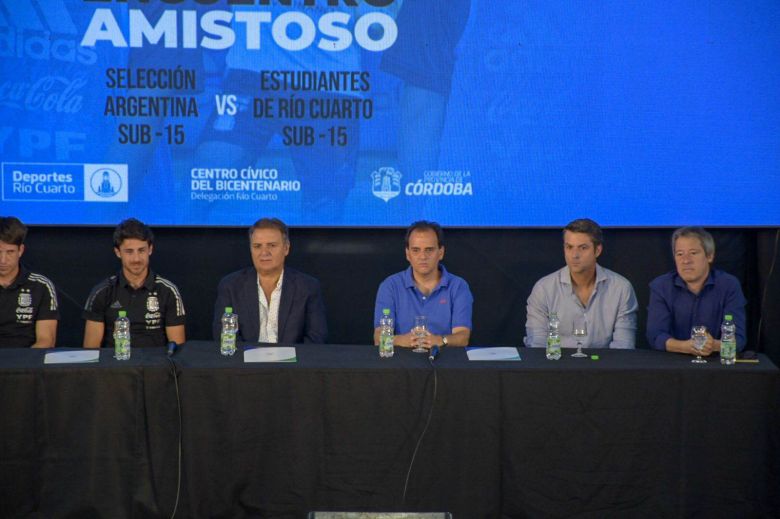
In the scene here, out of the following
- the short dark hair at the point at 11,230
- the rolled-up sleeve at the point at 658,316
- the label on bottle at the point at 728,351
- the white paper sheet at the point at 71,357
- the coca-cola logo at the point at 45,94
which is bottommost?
the white paper sheet at the point at 71,357

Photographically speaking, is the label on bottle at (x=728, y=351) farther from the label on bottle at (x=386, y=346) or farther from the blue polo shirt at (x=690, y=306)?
the label on bottle at (x=386, y=346)

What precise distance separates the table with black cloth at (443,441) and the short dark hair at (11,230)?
870mm

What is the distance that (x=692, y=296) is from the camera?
3.52m

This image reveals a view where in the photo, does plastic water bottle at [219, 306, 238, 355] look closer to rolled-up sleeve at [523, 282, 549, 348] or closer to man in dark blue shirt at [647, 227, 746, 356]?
rolled-up sleeve at [523, 282, 549, 348]

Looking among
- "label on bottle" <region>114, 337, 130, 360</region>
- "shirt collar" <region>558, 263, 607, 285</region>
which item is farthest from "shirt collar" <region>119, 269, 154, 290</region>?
"shirt collar" <region>558, 263, 607, 285</region>

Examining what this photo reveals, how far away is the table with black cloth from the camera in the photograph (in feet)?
9.40

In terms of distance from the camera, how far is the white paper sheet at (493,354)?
3023 mm

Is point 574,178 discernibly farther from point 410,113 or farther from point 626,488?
point 626,488

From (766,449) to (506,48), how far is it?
2405 mm

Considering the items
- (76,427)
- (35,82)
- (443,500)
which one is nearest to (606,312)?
(443,500)

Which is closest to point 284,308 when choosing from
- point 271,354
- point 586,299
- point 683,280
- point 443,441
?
point 271,354

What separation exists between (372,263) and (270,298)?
1.07 meters

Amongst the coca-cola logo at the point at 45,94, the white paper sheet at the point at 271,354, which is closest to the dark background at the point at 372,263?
the coca-cola logo at the point at 45,94

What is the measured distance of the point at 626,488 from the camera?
2887mm
